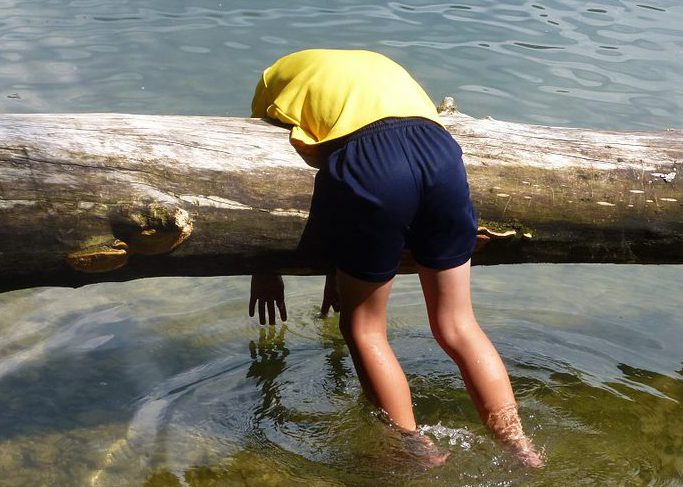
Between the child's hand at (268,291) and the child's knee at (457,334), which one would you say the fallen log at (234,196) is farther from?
the child's hand at (268,291)

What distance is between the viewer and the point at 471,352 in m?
3.88

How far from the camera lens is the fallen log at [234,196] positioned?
3621mm

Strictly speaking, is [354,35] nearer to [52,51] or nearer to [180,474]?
[52,51]

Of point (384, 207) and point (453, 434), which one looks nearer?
point (384, 207)

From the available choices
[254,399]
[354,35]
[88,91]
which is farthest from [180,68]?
[254,399]

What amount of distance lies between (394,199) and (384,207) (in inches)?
1.8

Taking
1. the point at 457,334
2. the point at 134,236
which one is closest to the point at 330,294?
the point at 457,334

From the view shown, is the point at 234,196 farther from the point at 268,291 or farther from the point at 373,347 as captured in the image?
the point at 268,291

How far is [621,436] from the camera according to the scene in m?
4.43

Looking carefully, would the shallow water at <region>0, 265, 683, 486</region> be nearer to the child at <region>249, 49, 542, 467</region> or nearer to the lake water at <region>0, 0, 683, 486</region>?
the lake water at <region>0, 0, 683, 486</region>

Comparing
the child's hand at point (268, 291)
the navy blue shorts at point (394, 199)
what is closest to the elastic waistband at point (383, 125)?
the navy blue shorts at point (394, 199)

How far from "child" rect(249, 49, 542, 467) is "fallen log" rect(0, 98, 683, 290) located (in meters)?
0.22

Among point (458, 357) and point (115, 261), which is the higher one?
point (115, 261)

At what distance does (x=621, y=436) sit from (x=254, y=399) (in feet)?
5.69
